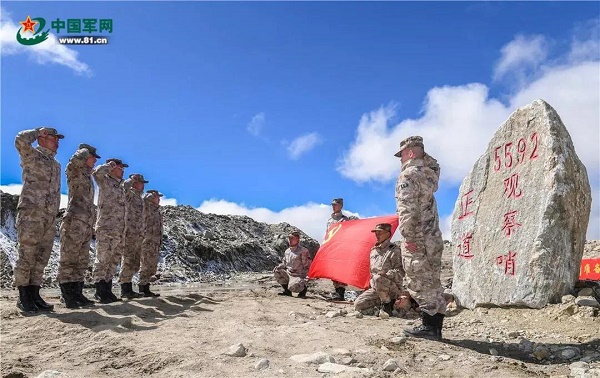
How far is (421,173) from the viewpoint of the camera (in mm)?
4355

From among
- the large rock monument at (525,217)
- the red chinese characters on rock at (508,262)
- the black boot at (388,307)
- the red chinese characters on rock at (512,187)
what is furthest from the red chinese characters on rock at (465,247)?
the black boot at (388,307)

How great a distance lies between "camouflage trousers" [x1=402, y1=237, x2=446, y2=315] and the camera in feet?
13.8

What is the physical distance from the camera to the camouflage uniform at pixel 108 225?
641cm

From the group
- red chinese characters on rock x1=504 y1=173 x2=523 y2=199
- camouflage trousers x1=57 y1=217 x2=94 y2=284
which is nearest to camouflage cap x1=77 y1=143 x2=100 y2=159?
camouflage trousers x1=57 y1=217 x2=94 y2=284

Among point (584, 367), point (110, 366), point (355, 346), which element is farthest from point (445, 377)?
point (110, 366)

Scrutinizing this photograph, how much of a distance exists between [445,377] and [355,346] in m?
0.81

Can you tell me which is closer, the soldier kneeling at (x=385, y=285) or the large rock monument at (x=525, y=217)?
the large rock monument at (x=525, y=217)

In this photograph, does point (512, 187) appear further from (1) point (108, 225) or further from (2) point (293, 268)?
(1) point (108, 225)

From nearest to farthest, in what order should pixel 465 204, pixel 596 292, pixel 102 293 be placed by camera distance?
pixel 596 292
pixel 102 293
pixel 465 204

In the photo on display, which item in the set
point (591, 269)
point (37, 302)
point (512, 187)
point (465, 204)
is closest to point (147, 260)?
point (37, 302)

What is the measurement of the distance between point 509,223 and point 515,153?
94 centimetres

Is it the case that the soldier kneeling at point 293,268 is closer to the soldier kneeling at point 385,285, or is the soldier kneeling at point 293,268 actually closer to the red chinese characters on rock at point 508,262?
the soldier kneeling at point 385,285

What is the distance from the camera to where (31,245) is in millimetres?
5465

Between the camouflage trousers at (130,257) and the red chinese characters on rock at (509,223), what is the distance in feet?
17.5
